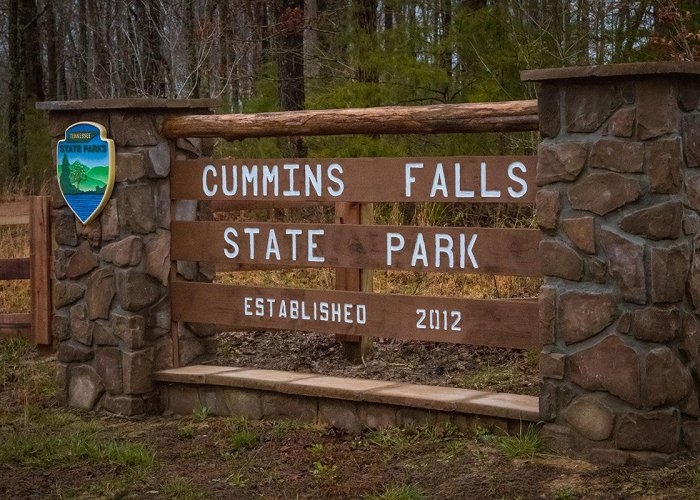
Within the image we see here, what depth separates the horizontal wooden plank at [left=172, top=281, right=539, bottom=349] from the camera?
5637mm

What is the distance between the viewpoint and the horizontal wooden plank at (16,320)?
29.1 ft

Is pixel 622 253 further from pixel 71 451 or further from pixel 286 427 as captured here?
pixel 71 451

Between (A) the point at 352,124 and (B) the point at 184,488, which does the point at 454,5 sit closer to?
(A) the point at 352,124

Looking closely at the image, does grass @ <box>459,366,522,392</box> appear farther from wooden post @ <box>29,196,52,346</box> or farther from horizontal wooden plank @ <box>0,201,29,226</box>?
horizontal wooden plank @ <box>0,201,29,226</box>

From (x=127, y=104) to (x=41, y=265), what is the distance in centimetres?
265

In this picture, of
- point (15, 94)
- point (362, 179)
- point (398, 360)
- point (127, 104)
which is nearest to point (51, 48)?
point (15, 94)

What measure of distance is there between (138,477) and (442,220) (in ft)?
20.7

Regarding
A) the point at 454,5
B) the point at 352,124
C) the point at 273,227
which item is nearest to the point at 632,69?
the point at 352,124

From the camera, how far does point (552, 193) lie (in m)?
5.20

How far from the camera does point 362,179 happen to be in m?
6.05

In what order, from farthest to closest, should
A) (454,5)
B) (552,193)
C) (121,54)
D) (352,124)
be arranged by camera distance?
(121,54)
(454,5)
(352,124)
(552,193)

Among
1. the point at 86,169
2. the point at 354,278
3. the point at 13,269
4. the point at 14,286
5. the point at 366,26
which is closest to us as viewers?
the point at 86,169

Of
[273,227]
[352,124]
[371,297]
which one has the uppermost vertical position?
[352,124]

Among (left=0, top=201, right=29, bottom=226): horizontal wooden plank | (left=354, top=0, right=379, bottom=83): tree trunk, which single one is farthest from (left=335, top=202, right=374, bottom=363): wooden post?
(left=354, top=0, right=379, bottom=83): tree trunk
